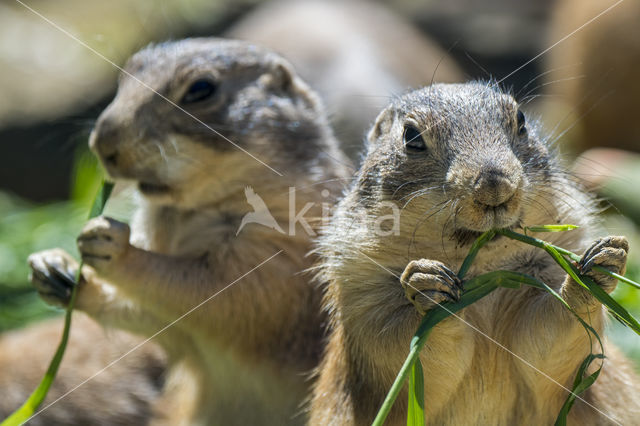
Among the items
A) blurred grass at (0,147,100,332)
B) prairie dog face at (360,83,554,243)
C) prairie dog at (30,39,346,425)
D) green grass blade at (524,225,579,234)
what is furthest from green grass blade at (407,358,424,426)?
blurred grass at (0,147,100,332)

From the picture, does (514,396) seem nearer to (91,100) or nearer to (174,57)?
(174,57)

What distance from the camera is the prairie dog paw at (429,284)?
2.71m

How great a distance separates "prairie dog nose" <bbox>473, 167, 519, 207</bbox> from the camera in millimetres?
2787

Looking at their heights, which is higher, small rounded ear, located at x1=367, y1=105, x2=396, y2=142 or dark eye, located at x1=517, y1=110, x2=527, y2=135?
dark eye, located at x1=517, y1=110, x2=527, y2=135

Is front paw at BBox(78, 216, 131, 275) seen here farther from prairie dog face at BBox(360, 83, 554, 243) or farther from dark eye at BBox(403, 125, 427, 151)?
dark eye at BBox(403, 125, 427, 151)

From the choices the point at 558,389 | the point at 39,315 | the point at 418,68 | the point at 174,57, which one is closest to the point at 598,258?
the point at 558,389

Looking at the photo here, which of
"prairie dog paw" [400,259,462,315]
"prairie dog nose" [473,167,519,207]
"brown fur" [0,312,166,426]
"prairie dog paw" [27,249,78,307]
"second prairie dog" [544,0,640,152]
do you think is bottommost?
"brown fur" [0,312,166,426]

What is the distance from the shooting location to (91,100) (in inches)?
428

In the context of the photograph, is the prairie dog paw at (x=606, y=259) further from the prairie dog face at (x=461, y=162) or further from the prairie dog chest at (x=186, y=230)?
the prairie dog chest at (x=186, y=230)

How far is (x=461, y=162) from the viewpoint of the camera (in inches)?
117

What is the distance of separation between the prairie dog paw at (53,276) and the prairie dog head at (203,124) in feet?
1.91

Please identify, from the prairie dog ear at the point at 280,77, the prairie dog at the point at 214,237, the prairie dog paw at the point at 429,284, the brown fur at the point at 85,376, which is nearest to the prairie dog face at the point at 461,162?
the prairie dog paw at the point at 429,284

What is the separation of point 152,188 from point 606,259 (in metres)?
2.46

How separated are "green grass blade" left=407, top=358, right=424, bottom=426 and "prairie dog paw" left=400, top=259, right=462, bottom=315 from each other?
200mm
